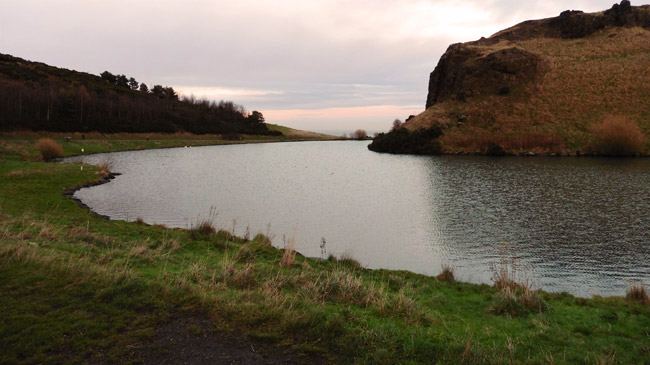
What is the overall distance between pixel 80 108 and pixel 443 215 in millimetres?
130912

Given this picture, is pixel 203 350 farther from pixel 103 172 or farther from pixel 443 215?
pixel 103 172

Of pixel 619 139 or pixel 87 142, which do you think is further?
pixel 87 142

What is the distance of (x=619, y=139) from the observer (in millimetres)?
62938

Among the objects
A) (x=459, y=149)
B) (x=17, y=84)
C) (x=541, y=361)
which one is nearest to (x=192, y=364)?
(x=541, y=361)

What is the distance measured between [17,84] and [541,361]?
494 feet

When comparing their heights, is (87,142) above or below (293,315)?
above

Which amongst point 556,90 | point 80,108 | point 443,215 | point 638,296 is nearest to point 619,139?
point 556,90

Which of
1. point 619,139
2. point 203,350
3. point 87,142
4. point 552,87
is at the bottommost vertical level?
point 203,350

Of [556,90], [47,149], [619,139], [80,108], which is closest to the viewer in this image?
[47,149]

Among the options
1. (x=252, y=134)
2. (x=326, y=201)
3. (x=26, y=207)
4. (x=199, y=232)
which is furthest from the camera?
(x=252, y=134)

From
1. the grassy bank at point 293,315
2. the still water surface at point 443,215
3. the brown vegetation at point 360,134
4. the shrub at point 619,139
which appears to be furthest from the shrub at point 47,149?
the brown vegetation at point 360,134

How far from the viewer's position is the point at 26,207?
70.2 ft

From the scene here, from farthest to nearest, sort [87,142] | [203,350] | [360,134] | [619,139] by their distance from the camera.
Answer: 1. [360,134]
2. [87,142]
3. [619,139]
4. [203,350]

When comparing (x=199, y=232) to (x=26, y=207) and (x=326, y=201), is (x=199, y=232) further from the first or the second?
(x=326, y=201)
